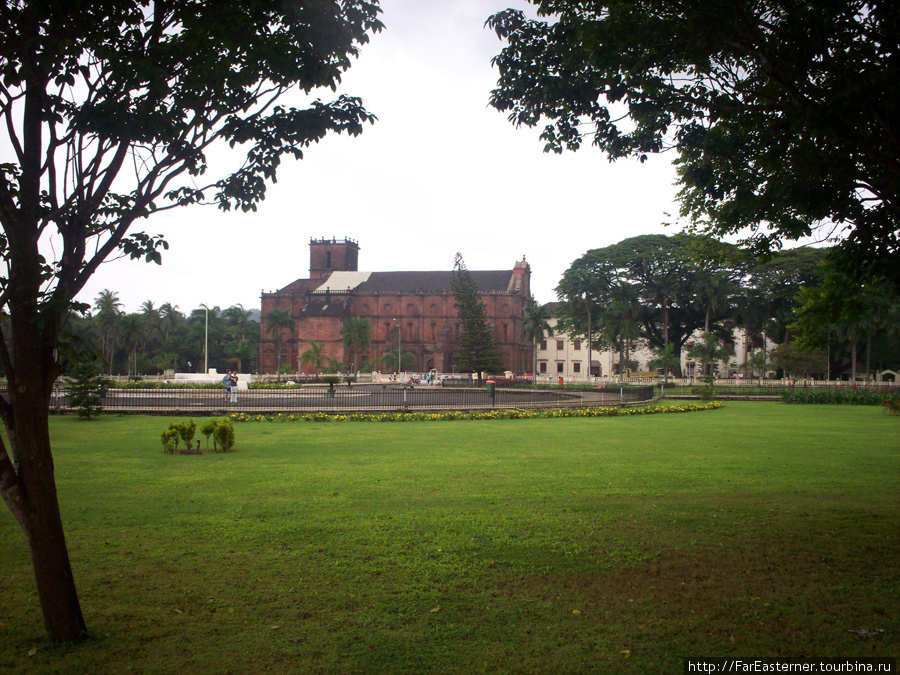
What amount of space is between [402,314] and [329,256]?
567 inches

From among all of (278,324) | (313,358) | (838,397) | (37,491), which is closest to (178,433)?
(37,491)

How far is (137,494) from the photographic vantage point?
8.43 m

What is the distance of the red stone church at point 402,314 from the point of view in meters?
77.9

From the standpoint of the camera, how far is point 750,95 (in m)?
7.54

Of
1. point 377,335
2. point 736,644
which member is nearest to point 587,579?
point 736,644

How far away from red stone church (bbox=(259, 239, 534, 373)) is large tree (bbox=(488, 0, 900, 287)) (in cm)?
6813

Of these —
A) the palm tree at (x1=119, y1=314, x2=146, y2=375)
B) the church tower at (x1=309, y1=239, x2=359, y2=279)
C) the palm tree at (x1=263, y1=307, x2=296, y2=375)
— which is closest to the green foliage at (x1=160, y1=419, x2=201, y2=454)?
the palm tree at (x1=119, y1=314, x2=146, y2=375)

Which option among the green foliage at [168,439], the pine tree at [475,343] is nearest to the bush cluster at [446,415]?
the green foliage at [168,439]

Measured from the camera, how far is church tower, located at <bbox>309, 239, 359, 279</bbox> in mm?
86375

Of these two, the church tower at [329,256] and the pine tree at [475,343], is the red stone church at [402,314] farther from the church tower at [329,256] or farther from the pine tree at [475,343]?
the pine tree at [475,343]

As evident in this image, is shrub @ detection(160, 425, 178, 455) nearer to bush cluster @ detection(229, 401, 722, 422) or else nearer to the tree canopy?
bush cluster @ detection(229, 401, 722, 422)

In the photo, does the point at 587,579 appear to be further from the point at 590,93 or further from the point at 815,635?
the point at 590,93

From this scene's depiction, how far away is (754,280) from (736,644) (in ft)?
175

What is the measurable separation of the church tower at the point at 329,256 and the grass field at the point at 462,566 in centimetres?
7671
